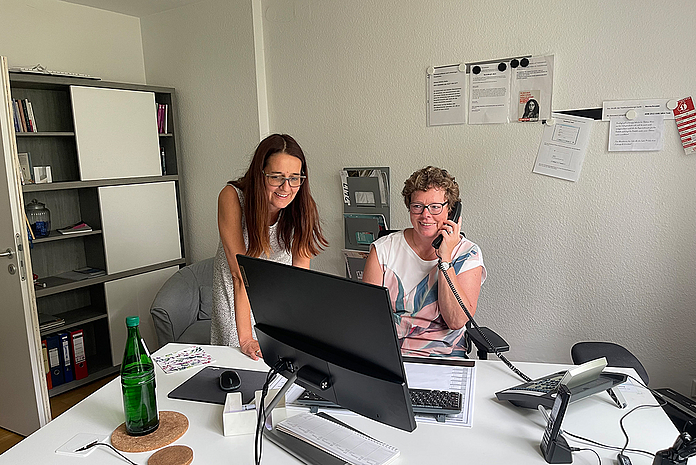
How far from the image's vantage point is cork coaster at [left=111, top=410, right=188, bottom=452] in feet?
4.03

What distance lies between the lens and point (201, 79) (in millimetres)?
3652

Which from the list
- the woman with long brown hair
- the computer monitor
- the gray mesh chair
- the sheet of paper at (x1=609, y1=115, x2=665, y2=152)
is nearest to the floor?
the gray mesh chair

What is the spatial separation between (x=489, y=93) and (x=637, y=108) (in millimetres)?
696

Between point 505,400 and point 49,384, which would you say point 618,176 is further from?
point 49,384

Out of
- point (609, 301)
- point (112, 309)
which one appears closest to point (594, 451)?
point (609, 301)

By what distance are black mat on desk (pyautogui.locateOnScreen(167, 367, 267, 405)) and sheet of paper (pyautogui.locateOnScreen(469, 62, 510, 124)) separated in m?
1.82

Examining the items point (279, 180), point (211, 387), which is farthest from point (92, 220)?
point (211, 387)

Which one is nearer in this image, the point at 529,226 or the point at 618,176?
the point at 618,176

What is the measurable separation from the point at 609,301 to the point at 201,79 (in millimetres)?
2958

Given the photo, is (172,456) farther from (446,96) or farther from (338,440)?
(446,96)

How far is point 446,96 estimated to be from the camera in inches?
111

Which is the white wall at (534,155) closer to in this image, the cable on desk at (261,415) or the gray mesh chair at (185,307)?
the gray mesh chair at (185,307)

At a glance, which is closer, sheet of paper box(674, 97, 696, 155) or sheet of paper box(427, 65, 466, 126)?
sheet of paper box(674, 97, 696, 155)

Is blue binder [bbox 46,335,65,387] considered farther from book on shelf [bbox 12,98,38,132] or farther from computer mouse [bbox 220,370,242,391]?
computer mouse [bbox 220,370,242,391]
